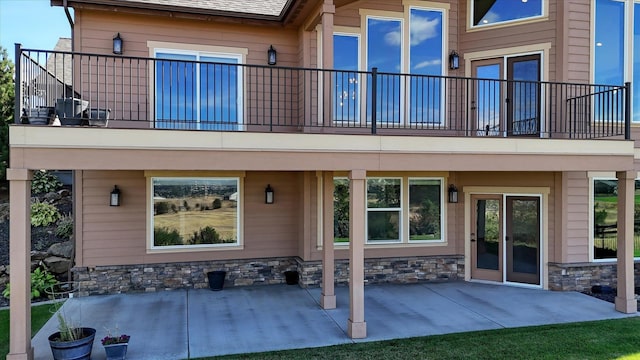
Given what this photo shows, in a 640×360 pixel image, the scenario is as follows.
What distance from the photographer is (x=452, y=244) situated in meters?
10.8

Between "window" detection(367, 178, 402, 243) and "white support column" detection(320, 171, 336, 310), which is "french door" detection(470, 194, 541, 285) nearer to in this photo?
"window" detection(367, 178, 402, 243)

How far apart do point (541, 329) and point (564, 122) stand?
4693 millimetres

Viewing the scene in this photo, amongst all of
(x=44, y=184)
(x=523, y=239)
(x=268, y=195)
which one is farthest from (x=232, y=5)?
(x=44, y=184)

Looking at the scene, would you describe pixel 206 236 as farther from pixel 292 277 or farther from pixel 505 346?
pixel 505 346

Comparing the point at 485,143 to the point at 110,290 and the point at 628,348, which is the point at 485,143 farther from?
the point at 110,290

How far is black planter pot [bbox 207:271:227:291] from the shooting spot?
966 cm

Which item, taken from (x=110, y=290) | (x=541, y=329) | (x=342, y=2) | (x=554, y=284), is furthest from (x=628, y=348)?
Result: (x=110, y=290)

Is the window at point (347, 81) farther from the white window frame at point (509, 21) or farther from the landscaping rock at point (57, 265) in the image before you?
→ the landscaping rock at point (57, 265)

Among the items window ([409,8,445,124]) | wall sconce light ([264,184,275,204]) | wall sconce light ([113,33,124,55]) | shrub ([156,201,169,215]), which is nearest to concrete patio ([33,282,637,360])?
shrub ([156,201,169,215])

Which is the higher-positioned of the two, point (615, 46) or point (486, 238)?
point (615, 46)

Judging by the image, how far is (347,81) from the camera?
390 inches

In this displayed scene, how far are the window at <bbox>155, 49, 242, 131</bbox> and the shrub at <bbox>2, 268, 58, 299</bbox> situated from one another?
394 cm

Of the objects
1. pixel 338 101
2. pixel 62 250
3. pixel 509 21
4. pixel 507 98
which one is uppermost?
pixel 509 21

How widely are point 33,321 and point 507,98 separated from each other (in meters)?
10.4
